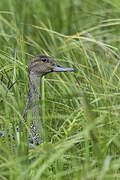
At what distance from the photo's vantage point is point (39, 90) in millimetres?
5078

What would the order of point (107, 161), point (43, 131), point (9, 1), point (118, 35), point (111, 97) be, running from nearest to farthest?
point (107, 161), point (43, 131), point (111, 97), point (118, 35), point (9, 1)

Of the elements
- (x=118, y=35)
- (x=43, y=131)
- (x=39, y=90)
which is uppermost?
(x=118, y=35)

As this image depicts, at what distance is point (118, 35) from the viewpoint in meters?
6.48

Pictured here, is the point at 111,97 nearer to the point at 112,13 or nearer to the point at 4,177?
the point at 4,177

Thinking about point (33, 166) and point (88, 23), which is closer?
point (33, 166)

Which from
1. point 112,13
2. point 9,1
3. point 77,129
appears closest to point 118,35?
point 112,13

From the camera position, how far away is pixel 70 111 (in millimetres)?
4574

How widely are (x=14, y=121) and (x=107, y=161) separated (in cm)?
110

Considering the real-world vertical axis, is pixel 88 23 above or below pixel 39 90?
above

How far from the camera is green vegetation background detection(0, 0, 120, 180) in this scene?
349cm

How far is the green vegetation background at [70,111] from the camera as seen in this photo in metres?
3.49

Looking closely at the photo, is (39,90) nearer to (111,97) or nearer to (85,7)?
(111,97)

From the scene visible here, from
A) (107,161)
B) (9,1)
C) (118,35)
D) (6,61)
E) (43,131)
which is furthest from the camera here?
(9,1)

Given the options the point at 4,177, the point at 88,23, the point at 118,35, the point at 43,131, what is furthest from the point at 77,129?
the point at 88,23
